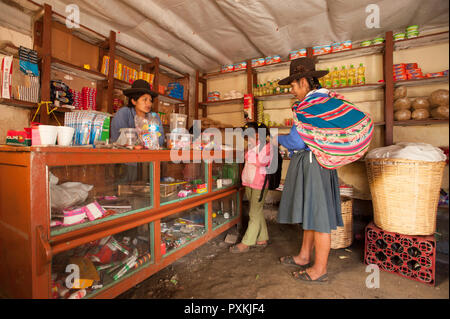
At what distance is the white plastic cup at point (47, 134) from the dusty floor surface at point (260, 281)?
1.23m

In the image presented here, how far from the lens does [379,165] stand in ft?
6.70

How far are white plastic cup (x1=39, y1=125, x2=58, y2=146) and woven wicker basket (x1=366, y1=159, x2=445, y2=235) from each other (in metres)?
2.55

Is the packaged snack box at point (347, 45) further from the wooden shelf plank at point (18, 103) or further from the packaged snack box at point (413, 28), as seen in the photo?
the wooden shelf plank at point (18, 103)

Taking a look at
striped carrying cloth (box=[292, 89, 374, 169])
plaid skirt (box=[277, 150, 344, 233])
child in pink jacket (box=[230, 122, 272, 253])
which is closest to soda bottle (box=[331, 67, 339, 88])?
child in pink jacket (box=[230, 122, 272, 253])

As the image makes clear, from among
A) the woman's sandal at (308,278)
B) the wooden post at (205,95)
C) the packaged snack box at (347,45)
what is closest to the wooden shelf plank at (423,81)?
the packaged snack box at (347,45)

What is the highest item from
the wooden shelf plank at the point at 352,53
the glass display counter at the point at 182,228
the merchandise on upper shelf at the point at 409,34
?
the merchandise on upper shelf at the point at 409,34

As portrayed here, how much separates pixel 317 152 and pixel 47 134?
179 centimetres

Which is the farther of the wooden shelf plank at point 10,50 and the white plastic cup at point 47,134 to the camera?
the wooden shelf plank at point 10,50

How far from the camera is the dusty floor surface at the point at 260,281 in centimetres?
168

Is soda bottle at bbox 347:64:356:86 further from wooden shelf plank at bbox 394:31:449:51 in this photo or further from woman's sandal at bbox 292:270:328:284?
woman's sandal at bbox 292:270:328:284

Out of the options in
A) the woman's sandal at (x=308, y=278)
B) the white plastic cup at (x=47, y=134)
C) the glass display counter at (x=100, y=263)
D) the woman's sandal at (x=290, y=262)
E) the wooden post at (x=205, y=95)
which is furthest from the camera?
the wooden post at (x=205, y=95)

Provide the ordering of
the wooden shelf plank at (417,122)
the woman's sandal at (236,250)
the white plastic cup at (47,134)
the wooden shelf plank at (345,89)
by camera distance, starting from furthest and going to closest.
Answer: the wooden shelf plank at (345,89) → the wooden shelf plank at (417,122) → the woman's sandal at (236,250) → the white plastic cup at (47,134)

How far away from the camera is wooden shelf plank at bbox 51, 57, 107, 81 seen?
279cm
